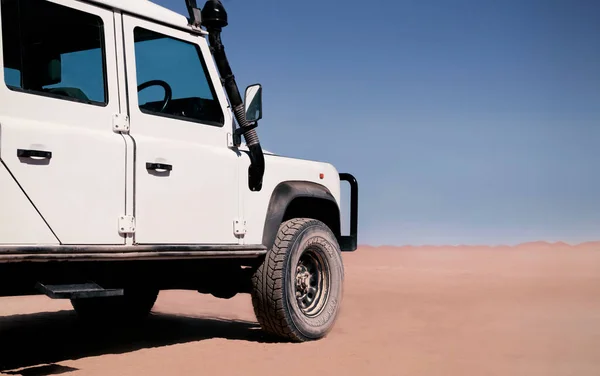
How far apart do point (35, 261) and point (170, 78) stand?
1.78 metres

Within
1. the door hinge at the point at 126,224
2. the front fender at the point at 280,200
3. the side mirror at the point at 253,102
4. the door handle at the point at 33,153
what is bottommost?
the door hinge at the point at 126,224

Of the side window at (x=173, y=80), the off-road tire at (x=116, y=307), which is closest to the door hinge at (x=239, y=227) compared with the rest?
the side window at (x=173, y=80)

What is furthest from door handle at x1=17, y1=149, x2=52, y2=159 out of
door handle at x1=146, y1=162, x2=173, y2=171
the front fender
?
the front fender

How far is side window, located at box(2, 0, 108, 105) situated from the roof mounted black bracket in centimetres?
93

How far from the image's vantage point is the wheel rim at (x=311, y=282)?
660 centimetres

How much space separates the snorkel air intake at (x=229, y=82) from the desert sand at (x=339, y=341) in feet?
4.55

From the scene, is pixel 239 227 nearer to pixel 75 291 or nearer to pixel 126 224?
pixel 126 224

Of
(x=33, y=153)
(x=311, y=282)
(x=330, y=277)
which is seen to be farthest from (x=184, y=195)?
(x=330, y=277)

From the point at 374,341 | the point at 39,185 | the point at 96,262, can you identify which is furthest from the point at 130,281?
the point at 374,341

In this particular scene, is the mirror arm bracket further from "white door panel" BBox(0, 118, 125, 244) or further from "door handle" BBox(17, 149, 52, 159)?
"door handle" BBox(17, 149, 52, 159)

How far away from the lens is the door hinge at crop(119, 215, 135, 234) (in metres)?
4.85

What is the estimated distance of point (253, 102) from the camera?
230 inches

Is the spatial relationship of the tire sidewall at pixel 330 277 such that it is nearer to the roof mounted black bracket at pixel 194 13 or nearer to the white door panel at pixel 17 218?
the roof mounted black bracket at pixel 194 13

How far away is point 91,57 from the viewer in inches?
197
